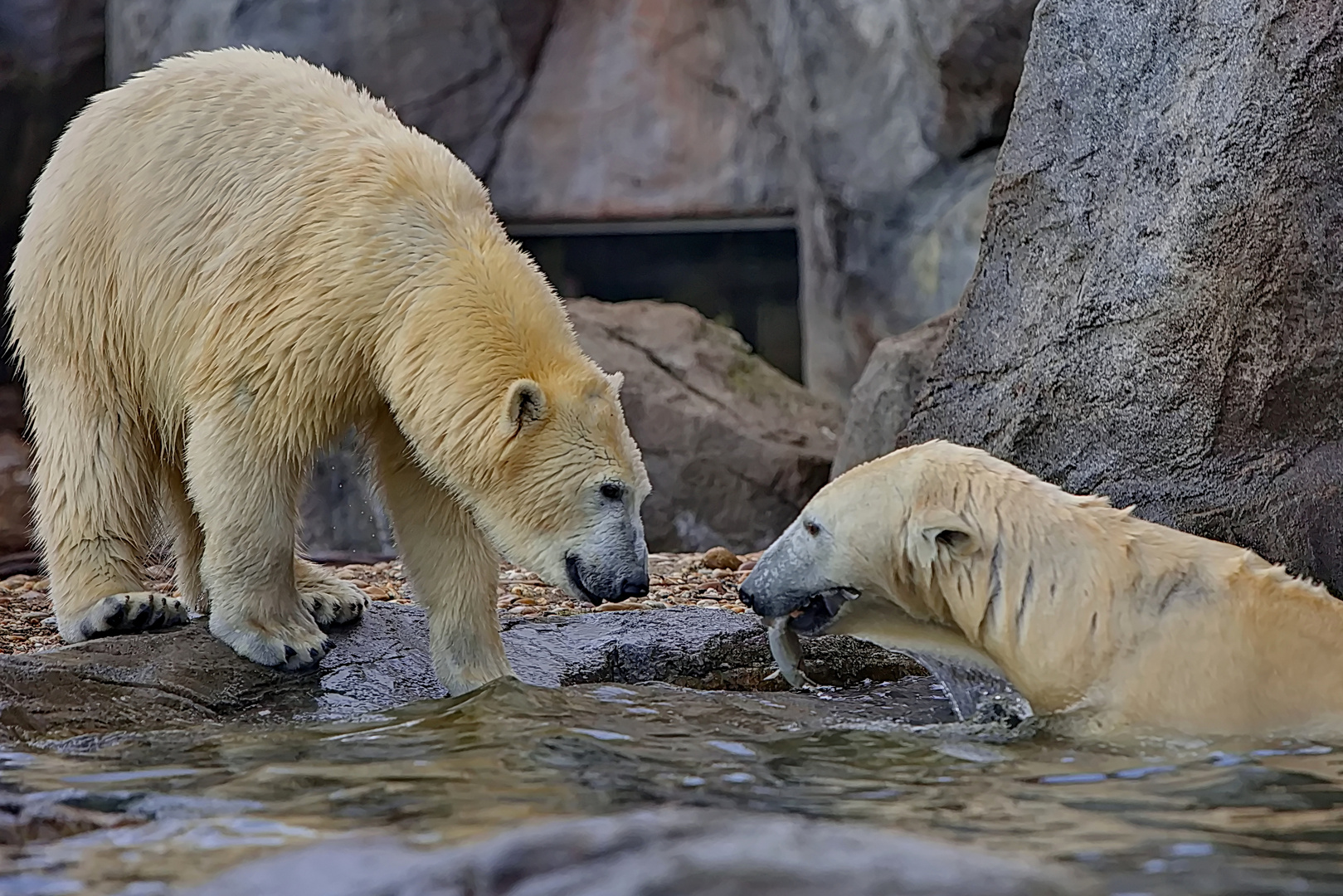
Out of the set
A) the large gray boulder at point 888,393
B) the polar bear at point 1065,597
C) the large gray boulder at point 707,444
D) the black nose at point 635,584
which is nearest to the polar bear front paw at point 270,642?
the black nose at point 635,584

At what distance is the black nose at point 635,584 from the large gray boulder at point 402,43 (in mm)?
6310

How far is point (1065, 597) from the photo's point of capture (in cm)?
327

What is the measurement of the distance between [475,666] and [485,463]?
2.14 ft

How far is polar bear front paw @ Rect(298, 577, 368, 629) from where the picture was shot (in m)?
4.29

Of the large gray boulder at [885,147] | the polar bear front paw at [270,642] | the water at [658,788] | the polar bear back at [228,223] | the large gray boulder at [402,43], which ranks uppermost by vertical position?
the large gray boulder at [402,43]

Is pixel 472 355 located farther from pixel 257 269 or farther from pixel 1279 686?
pixel 1279 686

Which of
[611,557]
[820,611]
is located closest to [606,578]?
[611,557]

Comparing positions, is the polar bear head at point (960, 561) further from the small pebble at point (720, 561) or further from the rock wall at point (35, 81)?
the rock wall at point (35, 81)

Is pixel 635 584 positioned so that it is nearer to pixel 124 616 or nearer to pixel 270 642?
pixel 270 642

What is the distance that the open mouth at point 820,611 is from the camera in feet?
11.5

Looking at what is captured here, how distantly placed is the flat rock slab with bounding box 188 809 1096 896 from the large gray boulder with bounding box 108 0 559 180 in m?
7.84

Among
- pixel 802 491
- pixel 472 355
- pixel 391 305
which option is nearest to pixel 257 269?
pixel 391 305

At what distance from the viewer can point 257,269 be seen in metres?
3.79

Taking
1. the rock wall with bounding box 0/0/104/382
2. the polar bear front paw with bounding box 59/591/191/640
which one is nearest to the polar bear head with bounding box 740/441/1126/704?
the polar bear front paw with bounding box 59/591/191/640
